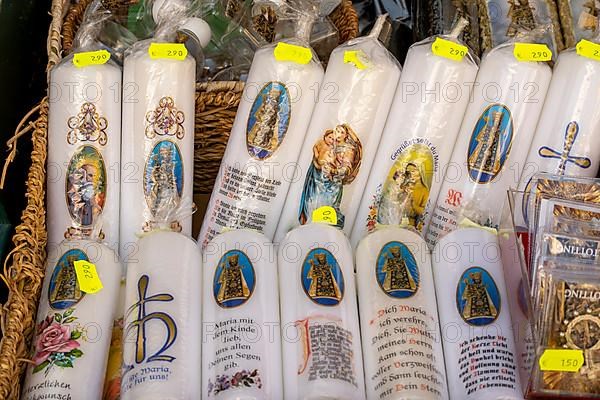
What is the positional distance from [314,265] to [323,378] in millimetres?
210

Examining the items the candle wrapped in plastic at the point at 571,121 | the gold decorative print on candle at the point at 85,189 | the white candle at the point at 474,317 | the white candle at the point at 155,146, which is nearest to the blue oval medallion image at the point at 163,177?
the white candle at the point at 155,146

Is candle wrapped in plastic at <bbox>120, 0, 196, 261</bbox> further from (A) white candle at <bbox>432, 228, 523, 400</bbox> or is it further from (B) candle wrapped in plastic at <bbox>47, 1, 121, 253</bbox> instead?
(A) white candle at <bbox>432, 228, 523, 400</bbox>

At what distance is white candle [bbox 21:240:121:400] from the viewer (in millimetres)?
1172

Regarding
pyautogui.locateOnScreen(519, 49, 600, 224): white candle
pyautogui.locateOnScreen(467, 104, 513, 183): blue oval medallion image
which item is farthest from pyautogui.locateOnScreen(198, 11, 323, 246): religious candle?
pyautogui.locateOnScreen(519, 49, 600, 224): white candle

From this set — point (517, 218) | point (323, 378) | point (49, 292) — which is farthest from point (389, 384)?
point (49, 292)

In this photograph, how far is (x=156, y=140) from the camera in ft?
4.89

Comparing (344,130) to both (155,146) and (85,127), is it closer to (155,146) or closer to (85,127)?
(155,146)

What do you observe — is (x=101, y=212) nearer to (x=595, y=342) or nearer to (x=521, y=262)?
(x=521, y=262)

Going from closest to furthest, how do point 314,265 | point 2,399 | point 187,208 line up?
point 2,399 → point 314,265 → point 187,208

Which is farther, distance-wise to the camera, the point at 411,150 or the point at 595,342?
the point at 411,150

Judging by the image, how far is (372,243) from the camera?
4.28 ft

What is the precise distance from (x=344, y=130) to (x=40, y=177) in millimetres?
626

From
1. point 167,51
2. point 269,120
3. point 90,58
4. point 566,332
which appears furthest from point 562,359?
point 90,58

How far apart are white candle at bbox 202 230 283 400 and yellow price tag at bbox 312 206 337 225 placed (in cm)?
11
